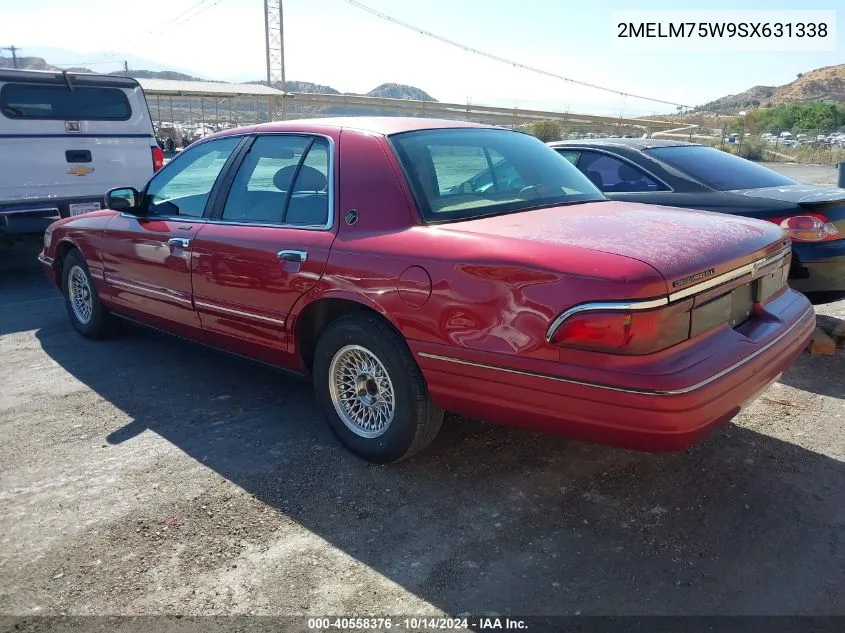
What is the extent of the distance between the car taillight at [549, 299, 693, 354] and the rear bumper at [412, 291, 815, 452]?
0.12 meters

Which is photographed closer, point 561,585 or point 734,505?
point 561,585

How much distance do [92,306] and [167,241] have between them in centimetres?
154

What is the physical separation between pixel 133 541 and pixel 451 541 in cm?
130

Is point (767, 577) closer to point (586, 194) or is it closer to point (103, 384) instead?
point (586, 194)

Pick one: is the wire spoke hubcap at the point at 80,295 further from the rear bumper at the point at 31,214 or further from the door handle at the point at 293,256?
the door handle at the point at 293,256

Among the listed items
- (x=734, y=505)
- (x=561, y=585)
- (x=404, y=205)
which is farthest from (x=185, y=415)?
(x=734, y=505)

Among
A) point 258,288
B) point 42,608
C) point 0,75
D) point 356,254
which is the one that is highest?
point 0,75

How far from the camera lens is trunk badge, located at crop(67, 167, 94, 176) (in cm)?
780

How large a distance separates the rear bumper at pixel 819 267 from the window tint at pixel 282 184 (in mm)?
3256

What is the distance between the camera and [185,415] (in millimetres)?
4141

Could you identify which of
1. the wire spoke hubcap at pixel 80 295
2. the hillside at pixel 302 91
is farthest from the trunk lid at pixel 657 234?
the hillside at pixel 302 91

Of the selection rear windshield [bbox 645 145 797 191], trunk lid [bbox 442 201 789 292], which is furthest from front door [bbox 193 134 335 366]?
rear windshield [bbox 645 145 797 191]

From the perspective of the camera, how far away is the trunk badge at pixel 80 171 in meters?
7.80

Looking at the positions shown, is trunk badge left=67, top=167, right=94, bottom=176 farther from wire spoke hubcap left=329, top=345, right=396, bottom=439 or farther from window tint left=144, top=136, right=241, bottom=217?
wire spoke hubcap left=329, top=345, right=396, bottom=439
